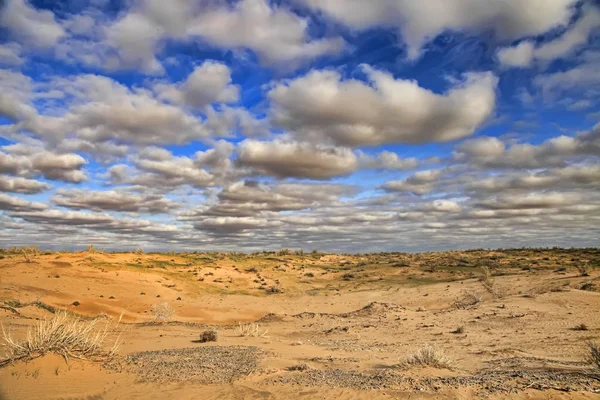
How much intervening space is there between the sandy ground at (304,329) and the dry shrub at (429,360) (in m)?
0.28

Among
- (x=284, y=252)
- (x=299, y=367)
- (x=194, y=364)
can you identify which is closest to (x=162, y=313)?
(x=194, y=364)

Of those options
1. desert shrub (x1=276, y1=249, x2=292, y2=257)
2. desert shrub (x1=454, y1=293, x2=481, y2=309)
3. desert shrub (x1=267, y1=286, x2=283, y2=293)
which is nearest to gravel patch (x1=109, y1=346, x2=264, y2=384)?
desert shrub (x1=454, y1=293, x2=481, y2=309)

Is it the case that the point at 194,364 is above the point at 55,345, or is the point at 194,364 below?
below

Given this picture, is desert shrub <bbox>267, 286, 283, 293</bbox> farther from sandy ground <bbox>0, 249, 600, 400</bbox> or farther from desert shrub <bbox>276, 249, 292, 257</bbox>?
desert shrub <bbox>276, 249, 292, 257</bbox>

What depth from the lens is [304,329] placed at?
725 inches

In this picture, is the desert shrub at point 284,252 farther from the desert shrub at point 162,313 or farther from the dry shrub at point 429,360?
the dry shrub at point 429,360

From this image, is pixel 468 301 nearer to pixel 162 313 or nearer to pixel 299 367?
pixel 299 367

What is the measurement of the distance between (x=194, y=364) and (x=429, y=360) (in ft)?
17.4

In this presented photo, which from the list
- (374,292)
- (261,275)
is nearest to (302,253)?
(261,275)

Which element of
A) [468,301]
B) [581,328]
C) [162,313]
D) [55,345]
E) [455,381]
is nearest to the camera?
[455,381]

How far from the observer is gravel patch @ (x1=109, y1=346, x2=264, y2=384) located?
8250 mm

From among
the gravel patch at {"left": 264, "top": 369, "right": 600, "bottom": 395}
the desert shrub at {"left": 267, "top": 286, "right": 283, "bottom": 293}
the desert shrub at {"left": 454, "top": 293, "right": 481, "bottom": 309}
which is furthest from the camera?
the desert shrub at {"left": 267, "top": 286, "right": 283, "bottom": 293}

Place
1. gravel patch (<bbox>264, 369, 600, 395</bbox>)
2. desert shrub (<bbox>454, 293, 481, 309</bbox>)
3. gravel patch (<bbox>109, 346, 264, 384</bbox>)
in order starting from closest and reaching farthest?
1. gravel patch (<bbox>264, 369, 600, 395</bbox>)
2. gravel patch (<bbox>109, 346, 264, 384</bbox>)
3. desert shrub (<bbox>454, 293, 481, 309</bbox>)

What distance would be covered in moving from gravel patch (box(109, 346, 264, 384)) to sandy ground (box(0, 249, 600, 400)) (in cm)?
4
